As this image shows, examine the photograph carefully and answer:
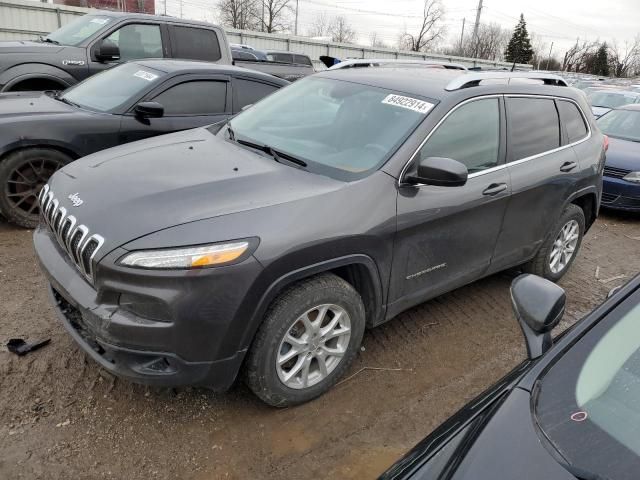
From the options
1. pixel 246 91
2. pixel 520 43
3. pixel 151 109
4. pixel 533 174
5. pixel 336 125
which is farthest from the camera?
pixel 520 43

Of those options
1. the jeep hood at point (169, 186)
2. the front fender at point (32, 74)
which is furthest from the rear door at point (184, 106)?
the front fender at point (32, 74)

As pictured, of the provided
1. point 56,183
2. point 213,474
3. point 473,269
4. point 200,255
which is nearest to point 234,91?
point 56,183

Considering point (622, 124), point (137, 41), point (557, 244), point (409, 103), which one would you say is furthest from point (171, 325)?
point (622, 124)

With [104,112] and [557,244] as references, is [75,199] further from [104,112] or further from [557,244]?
[557,244]

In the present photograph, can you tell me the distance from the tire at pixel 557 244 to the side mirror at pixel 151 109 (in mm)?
3662

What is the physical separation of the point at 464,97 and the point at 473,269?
1176mm

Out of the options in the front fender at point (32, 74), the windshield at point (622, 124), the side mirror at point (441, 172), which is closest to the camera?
the side mirror at point (441, 172)

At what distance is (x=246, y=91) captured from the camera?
235 inches

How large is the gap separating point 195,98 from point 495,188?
3.47 m

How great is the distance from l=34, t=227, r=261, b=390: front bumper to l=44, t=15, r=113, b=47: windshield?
598 centimetres

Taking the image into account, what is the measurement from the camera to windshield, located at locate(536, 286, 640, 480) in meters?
1.36

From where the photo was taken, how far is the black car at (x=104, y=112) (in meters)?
4.76

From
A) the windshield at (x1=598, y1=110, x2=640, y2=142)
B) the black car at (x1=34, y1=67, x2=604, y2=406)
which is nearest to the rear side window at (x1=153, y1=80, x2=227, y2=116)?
the black car at (x1=34, y1=67, x2=604, y2=406)

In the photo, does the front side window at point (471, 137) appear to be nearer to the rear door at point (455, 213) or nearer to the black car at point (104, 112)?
the rear door at point (455, 213)
